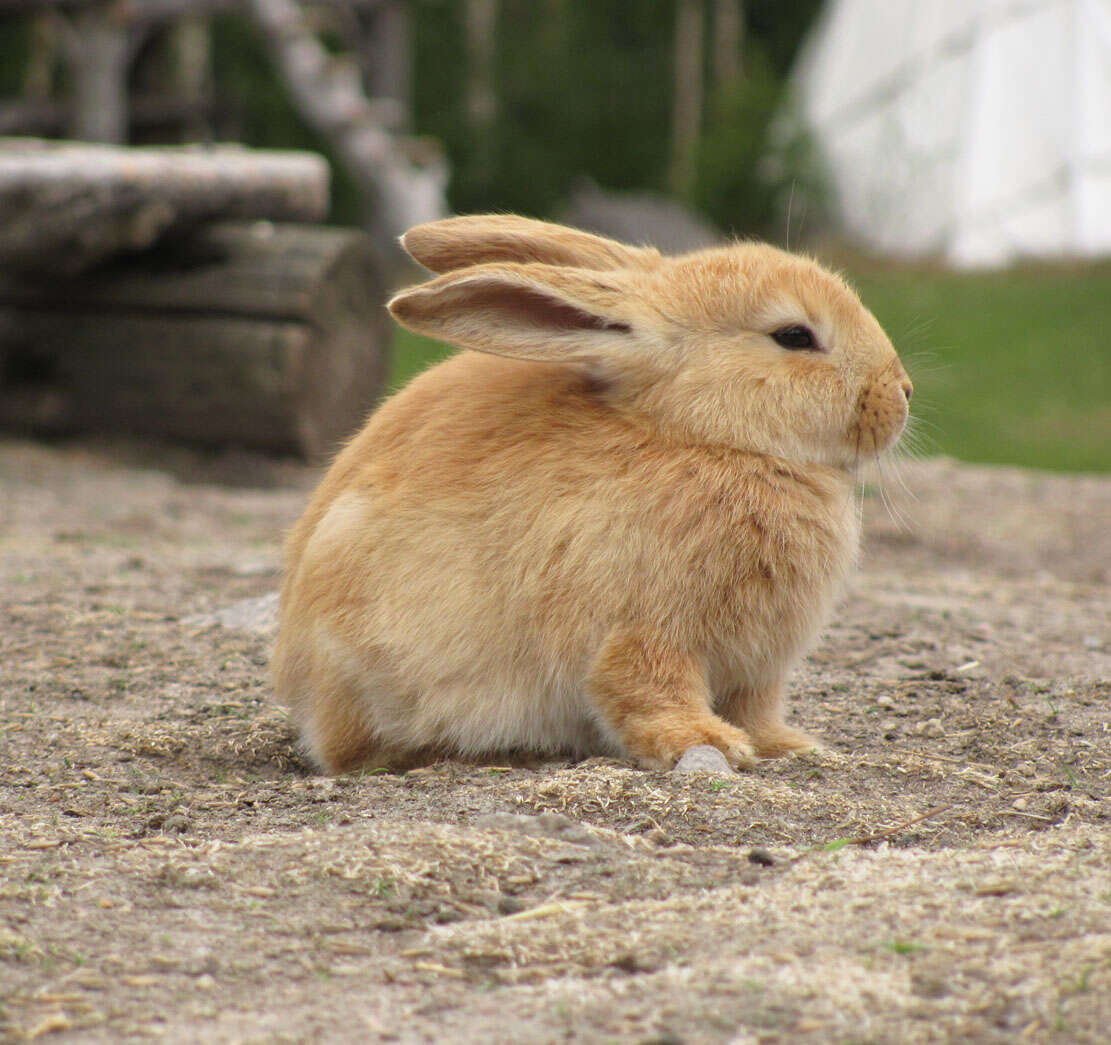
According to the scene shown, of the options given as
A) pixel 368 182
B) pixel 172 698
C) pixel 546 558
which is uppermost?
pixel 368 182

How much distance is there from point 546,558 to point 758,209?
13240mm

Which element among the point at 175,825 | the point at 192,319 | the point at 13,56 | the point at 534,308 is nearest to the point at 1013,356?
the point at 192,319

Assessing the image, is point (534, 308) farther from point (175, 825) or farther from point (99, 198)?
point (99, 198)

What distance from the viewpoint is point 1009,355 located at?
35.8 ft

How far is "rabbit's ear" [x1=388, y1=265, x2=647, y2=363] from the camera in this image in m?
2.73

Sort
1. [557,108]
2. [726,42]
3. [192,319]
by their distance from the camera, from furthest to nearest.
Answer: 1. [726,42]
2. [557,108]
3. [192,319]

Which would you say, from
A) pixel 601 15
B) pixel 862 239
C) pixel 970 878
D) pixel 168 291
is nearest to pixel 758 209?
pixel 862 239

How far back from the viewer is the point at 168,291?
6.72 meters

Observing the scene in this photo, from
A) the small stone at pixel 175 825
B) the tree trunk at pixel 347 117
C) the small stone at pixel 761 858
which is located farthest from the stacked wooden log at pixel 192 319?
the tree trunk at pixel 347 117

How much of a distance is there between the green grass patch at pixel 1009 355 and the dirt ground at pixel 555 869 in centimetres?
419

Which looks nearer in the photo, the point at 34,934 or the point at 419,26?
the point at 34,934

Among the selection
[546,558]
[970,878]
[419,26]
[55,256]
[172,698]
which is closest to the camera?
[970,878]

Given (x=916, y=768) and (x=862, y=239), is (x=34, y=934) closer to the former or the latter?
(x=916, y=768)

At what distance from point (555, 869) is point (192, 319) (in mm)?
4895
